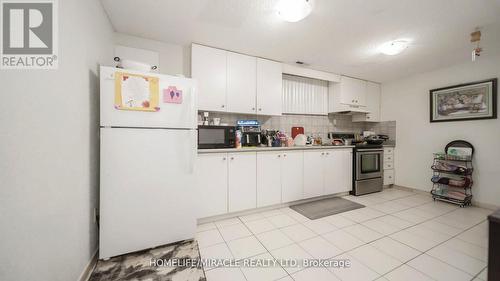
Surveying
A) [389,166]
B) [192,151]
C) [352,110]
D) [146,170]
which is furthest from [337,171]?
[146,170]

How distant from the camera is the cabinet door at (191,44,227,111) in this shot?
7.52 feet

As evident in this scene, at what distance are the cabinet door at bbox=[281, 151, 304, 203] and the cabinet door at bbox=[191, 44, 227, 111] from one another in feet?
3.89

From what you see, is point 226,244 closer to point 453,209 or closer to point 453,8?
point 453,8

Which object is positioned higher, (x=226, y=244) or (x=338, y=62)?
(x=338, y=62)

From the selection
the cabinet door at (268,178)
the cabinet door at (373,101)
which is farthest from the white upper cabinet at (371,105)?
the cabinet door at (268,178)

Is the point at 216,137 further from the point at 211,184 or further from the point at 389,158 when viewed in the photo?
the point at 389,158

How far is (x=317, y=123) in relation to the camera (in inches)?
142

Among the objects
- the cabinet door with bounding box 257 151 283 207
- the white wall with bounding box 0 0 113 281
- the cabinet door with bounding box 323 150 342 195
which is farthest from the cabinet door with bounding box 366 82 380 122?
the white wall with bounding box 0 0 113 281

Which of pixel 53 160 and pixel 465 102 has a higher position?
pixel 465 102

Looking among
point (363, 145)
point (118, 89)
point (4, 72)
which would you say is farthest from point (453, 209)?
point (4, 72)

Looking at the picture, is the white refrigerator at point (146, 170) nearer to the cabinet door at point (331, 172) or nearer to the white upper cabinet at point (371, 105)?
the cabinet door at point (331, 172)

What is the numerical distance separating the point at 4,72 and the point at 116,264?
146cm

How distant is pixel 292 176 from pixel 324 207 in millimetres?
657

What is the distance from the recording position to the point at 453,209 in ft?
8.49
